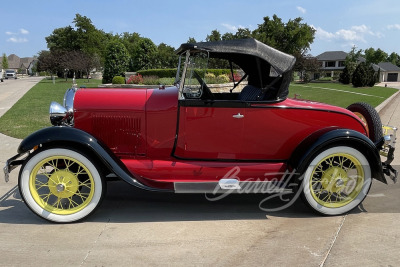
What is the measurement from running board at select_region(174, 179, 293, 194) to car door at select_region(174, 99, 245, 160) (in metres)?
0.30

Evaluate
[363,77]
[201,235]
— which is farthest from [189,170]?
[363,77]

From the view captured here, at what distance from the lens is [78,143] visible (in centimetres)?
319

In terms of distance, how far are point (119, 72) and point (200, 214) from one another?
999 inches

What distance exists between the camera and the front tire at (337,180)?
340 cm

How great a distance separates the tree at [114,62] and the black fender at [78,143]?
25.0 metres

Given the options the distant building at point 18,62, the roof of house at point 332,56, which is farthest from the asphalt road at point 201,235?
the distant building at point 18,62

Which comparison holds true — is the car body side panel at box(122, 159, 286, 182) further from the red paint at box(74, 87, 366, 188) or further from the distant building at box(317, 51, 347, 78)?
the distant building at box(317, 51, 347, 78)

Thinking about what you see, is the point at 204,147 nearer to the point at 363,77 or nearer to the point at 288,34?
the point at 363,77

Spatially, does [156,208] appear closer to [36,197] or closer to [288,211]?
[36,197]

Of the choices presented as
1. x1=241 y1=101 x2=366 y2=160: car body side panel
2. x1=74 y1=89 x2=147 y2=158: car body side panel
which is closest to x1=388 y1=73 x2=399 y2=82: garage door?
x1=241 y1=101 x2=366 y2=160: car body side panel

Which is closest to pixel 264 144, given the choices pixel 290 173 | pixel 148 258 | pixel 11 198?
pixel 290 173

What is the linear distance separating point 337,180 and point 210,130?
1475 millimetres

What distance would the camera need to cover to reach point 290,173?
3496 millimetres

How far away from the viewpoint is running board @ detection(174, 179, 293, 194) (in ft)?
10.8
